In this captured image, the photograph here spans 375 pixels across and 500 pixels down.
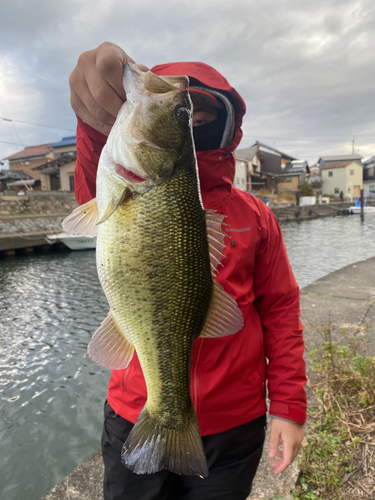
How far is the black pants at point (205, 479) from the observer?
5.03ft

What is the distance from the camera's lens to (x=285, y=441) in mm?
1623

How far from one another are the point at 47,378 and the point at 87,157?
594 cm

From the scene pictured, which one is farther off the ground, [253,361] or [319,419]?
[253,361]

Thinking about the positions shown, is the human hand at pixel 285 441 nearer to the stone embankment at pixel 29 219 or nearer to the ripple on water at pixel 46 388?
the ripple on water at pixel 46 388

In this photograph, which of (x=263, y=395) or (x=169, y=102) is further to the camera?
(x=263, y=395)

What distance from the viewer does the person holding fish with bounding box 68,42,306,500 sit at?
1.24 meters

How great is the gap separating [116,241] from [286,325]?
104cm

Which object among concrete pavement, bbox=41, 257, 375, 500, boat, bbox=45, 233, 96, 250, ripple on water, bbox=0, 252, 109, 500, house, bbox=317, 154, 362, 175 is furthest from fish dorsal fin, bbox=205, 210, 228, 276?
house, bbox=317, 154, 362, 175

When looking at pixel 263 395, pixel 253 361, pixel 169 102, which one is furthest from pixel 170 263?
pixel 263 395

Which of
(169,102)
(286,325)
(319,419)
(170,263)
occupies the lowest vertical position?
(319,419)

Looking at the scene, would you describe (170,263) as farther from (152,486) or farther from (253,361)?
(152,486)

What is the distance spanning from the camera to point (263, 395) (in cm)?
173

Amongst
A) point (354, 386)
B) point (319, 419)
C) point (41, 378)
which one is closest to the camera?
point (319, 419)

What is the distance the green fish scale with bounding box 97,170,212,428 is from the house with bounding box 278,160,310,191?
54722 mm
